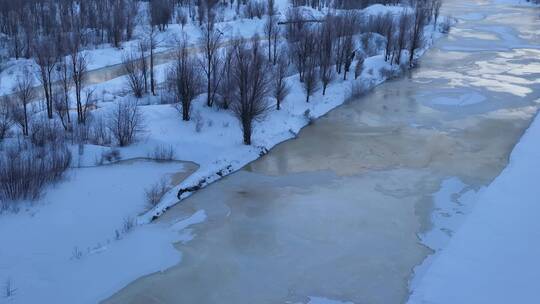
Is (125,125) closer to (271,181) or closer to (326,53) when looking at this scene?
(271,181)

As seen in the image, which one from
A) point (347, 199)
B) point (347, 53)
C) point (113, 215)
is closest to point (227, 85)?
point (347, 199)

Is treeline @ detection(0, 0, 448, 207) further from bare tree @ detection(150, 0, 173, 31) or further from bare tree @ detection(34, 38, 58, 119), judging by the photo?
bare tree @ detection(150, 0, 173, 31)

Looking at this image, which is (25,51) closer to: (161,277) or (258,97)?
(258,97)

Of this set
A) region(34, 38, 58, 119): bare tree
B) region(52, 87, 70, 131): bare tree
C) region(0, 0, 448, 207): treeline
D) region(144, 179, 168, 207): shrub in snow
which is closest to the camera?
region(144, 179, 168, 207): shrub in snow

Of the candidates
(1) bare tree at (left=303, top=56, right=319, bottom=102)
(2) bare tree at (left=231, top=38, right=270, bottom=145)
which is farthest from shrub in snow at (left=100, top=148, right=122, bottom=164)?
(1) bare tree at (left=303, top=56, right=319, bottom=102)

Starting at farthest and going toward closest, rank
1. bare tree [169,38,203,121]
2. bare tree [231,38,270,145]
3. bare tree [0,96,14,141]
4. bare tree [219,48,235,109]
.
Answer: bare tree [219,48,235,109] → bare tree [169,38,203,121] → bare tree [231,38,270,145] → bare tree [0,96,14,141]

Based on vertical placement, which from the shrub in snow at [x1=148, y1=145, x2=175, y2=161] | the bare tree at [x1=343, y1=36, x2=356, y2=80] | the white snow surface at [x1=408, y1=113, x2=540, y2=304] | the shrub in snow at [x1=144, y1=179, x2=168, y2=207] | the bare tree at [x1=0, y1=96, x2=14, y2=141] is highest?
the bare tree at [x1=343, y1=36, x2=356, y2=80]

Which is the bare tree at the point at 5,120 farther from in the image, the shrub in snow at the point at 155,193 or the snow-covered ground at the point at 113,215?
the shrub in snow at the point at 155,193
